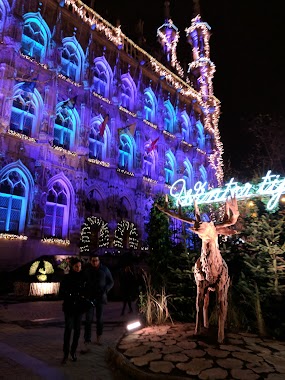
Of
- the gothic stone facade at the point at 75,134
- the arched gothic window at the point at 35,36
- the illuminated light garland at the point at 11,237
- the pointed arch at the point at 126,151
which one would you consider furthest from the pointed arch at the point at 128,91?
the illuminated light garland at the point at 11,237

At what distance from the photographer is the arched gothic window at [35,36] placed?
19844mm

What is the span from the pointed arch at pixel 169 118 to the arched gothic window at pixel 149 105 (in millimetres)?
2100

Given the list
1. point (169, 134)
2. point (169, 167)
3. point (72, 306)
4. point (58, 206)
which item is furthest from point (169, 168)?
point (72, 306)

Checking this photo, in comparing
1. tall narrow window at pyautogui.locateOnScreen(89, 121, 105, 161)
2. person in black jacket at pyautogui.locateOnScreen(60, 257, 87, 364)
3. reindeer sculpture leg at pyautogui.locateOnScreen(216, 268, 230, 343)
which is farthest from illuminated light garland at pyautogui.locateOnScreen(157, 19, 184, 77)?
person in black jacket at pyautogui.locateOnScreen(60, 257, 87, 364)

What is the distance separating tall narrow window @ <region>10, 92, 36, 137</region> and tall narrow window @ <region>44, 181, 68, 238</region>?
3.69m

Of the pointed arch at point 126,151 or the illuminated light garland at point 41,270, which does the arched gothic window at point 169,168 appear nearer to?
the pointed arch at point 126,151

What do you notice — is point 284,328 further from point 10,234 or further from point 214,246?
point 10,234

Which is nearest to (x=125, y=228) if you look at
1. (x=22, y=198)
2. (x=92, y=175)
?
(x=92, y=175)

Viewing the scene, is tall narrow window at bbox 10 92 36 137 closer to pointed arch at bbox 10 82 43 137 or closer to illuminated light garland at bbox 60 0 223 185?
pointed arch at bbox 10 82 43 137

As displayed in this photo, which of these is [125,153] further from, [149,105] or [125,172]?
[149,105]

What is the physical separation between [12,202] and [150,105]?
53.0 feet

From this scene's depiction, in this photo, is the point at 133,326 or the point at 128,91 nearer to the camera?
the point at 133,326

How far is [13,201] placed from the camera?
56.7 ft

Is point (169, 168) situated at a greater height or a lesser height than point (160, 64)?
lesser
